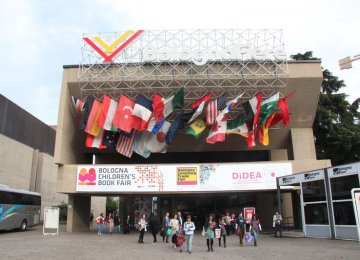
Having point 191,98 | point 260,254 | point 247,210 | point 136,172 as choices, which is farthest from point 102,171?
point 260,254

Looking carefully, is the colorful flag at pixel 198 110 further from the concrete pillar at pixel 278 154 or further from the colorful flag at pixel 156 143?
the concrete pillar at pixel 278 154

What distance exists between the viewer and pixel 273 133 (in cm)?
3409

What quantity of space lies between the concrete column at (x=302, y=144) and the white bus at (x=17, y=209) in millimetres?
22074

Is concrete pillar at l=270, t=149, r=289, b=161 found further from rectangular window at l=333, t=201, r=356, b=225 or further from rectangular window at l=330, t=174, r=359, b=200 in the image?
rectangular window at l=333, t=201, r=356, b=225

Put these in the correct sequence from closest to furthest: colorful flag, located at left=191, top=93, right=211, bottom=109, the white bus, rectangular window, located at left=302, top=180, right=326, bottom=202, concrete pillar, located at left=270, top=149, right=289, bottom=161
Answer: rectangular window, located at left=302, top=180, right=326, bottom=202 < the white bus < colorful flag, located at left=191, top=93, right=211, bottom=109 < concrete pillar, located at left=270, top=149, right=289, bottom=161

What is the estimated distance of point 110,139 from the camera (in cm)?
3091

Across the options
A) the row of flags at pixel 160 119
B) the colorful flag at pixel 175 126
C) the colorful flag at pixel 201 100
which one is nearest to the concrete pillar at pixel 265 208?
the row of flags at pixel 160 119

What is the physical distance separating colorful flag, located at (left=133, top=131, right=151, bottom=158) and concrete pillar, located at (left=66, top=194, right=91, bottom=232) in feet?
22.0

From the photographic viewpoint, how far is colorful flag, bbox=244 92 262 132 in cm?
2844

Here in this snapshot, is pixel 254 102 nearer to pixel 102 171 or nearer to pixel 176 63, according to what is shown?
pixel 176 63

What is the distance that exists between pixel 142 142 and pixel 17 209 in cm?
1077

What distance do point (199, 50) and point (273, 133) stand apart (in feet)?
37.3

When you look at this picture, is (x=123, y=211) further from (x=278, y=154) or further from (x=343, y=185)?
(x=343, y=185)

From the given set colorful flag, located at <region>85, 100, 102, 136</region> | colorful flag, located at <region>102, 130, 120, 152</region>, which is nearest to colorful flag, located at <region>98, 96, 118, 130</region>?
colorful flag, located at <region>85, 100, 102, 136</region>
